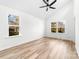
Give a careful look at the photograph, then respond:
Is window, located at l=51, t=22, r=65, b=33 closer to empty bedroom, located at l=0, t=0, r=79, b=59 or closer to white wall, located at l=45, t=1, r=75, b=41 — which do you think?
empty bedroom, located at l=0, t=0, r=79, b=59

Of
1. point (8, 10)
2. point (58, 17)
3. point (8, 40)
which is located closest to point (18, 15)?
point (8, 10)

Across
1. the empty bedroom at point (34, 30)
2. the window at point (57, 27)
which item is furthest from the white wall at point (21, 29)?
the window at point (57, 27)

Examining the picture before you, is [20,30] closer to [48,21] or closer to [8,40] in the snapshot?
[8,40]

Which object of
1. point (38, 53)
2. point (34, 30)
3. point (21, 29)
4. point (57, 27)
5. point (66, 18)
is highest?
point (66, 18)

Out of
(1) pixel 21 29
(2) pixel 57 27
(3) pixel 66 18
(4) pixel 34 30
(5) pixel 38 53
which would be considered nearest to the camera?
(5) pixel 38 53

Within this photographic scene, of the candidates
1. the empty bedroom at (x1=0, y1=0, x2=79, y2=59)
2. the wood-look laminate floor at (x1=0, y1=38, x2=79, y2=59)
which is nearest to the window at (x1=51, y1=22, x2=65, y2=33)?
the empty bedroom at (x1=0, y1=0, x2=79, y2=59)

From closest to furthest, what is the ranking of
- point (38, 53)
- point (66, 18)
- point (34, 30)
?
point (38, 53), point (34, 30), point (66, 18)

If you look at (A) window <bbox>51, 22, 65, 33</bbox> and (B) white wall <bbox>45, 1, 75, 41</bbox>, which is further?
(A) window <bbox>51, 22, 65, 33</bbox>

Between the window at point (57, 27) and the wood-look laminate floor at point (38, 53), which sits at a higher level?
the window at point (57, 27)

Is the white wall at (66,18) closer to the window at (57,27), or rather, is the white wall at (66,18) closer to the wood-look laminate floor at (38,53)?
the window at (57,27)

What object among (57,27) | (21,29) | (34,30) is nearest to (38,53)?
(21,29)

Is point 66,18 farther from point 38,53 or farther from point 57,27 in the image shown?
point 38,53

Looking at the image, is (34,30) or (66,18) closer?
(34,30)

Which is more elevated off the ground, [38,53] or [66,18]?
[66,18]
